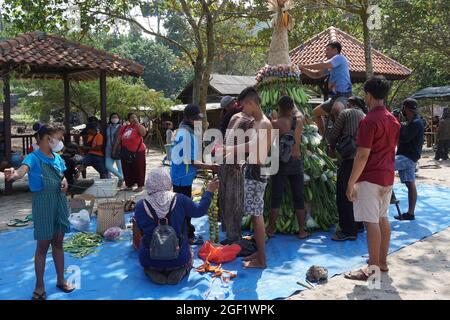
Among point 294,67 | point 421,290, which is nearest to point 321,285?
point 421,290

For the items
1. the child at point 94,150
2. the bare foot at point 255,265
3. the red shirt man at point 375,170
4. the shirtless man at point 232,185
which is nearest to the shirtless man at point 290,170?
the shirtless man at point 232,185

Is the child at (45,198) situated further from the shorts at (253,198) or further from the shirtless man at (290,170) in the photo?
the shirtless man at (290,170)

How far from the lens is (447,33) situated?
18750mm

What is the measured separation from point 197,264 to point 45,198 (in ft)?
5.99

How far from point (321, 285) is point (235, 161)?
5.16 ft

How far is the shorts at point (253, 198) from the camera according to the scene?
494 centimetres

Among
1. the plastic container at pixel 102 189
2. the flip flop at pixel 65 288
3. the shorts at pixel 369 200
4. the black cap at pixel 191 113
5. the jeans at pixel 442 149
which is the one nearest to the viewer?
the flip flop at pixel 65 288

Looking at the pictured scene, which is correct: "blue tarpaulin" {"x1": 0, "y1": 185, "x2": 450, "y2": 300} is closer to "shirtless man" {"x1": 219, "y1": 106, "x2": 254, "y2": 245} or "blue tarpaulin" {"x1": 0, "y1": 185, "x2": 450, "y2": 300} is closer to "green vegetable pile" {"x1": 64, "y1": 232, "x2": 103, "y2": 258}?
"green vegetable pile" {"x1": 64, "y1": 232, "x2": 103, "y2": 258}

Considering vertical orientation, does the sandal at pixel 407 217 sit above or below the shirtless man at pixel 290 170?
below

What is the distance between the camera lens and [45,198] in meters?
4.19

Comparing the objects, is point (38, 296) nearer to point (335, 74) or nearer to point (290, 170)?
point (290, 170)

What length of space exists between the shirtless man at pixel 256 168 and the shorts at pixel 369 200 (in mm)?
1016

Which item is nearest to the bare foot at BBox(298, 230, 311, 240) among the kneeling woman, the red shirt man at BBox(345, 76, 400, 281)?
the red shirt man at BBox(345, 76, 400, 281)
